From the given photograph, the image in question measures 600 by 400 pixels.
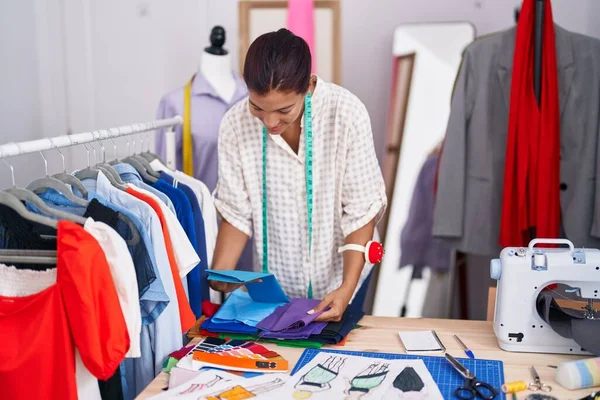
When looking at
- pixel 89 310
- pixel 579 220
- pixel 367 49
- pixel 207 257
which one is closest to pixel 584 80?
pixel 579 220

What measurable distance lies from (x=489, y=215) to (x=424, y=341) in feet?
3.80

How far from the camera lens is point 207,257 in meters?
2.16

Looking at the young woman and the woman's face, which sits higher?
the woman's face

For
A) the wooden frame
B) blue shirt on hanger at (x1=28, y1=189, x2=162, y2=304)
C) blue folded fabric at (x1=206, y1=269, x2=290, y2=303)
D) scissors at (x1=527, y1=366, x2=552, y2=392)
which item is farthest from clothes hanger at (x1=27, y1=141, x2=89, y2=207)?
the wooden frame

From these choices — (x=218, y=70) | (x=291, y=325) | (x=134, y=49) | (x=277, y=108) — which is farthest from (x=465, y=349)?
(x=134, y=49)

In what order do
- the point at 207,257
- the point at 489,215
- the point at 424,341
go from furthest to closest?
the point at 489,215 → the point at 207,257 → the point at 424,341

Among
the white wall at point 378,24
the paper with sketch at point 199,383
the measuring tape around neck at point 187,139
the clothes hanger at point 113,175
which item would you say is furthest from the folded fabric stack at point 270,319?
the white wall at point 378,24

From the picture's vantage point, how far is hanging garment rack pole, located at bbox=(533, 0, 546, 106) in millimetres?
2529

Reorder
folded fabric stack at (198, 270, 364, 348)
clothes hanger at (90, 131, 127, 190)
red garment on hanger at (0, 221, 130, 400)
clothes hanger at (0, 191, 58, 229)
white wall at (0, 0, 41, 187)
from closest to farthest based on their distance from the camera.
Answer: red garment on hanger at (0, 221, 130, 400) → clothes hanger at (0, 191, 58, 229) → folded fabric stack at (198, 270, 364, 348) → clothes hanger at (90, 131, 127, 190) → white wall at (0, 0, 41, 187)

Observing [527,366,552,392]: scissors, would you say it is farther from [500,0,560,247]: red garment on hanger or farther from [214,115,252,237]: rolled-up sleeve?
[500,0,560,247]: red garment on hanger

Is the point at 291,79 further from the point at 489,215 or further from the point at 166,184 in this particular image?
the point at 489,215

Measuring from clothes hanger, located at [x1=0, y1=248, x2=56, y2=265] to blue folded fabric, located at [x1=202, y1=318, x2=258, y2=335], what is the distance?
0.46 m

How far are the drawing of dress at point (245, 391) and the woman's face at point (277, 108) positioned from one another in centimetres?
68

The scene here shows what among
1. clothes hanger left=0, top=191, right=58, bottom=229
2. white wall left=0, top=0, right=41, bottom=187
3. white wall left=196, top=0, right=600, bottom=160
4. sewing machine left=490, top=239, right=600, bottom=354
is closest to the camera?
clothes hanger left=0, top=191, right=58, bottom=229
